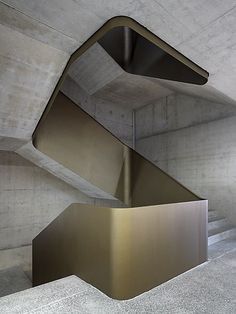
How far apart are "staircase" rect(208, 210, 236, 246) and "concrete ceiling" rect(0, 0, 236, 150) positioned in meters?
2.81

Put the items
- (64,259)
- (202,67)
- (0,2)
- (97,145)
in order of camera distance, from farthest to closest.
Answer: (97,145) < (202,67) < (64,259) < (0,2)

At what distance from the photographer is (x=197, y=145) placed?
5758 mm

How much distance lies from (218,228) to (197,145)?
89.5 inches

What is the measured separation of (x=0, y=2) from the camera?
2.00 m

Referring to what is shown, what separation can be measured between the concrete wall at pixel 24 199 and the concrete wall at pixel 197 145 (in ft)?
11.2

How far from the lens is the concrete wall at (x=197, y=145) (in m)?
5.05

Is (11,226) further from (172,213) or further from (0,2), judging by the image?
(0,2)

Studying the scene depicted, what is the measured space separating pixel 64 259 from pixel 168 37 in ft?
10.2

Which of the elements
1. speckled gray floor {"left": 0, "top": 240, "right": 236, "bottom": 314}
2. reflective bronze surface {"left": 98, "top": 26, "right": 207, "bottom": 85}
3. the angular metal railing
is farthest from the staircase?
reflective bronze surface {"left": 98, "top": 26, "right": 207, "bottom": 85}

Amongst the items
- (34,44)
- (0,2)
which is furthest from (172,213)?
(0,2)

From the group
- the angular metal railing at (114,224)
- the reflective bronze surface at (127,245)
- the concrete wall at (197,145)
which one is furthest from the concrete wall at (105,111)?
the reflective bronze surface at (127,245)

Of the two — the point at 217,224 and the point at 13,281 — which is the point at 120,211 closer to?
the point at 217,224

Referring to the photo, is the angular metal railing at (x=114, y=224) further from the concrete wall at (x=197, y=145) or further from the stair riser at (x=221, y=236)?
the concrete wall at (x=197, y=145)

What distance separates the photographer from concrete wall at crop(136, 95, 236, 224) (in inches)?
199
